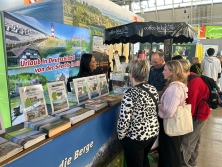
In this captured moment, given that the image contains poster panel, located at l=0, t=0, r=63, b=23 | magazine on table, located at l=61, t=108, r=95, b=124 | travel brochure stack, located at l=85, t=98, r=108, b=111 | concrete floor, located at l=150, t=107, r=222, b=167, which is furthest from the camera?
poster panel, located at l=0, t=0, r=63, b=23

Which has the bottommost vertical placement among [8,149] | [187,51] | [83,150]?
[83,150]

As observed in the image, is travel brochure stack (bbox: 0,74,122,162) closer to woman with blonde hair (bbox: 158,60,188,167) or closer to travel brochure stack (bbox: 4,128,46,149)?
travel brochure stack (bbox: 4,128,46,149)

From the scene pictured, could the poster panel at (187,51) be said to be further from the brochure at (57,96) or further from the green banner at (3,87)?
the brochure at (57,96)

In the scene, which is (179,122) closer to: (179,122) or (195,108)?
(179,122)

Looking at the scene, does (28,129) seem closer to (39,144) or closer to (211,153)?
(39,144)

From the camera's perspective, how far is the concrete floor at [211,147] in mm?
2595

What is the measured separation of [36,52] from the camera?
387cm

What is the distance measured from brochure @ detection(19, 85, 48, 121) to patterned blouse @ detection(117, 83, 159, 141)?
0.63 m

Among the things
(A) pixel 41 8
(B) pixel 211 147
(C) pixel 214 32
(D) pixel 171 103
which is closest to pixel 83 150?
(D) pixel 171 103

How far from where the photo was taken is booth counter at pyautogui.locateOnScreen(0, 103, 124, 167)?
1.00 m

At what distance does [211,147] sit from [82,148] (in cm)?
264

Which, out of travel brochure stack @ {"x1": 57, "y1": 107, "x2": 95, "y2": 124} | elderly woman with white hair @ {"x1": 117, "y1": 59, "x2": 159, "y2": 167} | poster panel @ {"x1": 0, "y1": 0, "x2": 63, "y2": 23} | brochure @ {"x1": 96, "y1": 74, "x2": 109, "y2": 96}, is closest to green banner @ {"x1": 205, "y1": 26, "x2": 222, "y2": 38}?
poster panel @ {"x1": 0, "y1": 0, "x2": 63, "y2": 23}

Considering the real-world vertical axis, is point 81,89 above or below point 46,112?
above

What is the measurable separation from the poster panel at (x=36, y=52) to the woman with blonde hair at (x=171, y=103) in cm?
260
